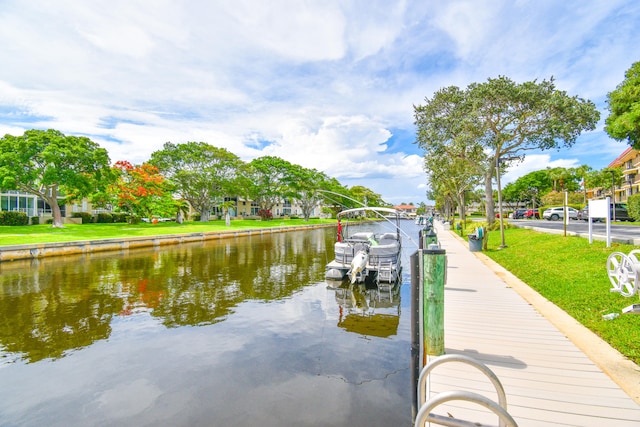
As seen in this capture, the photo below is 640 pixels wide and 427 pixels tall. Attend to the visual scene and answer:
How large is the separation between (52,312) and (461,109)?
26939 mm

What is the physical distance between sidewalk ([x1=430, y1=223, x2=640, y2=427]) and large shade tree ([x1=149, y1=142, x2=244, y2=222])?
149 feet

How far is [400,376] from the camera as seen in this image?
18.9 ft

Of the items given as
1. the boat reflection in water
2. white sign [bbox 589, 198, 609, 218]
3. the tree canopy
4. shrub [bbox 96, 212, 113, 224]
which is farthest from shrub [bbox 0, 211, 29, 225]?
the tree canopy

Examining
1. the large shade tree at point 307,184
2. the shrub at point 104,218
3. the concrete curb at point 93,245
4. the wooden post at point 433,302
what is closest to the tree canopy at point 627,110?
the wooden post at point 433,302

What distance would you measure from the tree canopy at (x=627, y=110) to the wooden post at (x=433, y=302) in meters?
16.6

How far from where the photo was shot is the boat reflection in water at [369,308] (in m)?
8.16

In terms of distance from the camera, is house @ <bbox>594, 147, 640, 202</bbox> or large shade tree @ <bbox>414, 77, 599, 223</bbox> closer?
large shade tree @ <bbox>414, 77, 599, 223</bbox>

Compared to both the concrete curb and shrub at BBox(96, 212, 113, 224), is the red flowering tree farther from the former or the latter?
shrub at BBox(96, 212, 113, 224)

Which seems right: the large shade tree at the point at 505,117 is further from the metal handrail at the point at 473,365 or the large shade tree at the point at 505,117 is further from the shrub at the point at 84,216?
the shrub at the point at 84,216

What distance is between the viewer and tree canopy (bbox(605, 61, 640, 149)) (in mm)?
14859

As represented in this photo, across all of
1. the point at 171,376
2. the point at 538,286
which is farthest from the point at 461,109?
the point at 171,376

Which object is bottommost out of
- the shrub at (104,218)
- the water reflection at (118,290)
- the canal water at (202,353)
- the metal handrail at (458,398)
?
the canal water at (202,353)

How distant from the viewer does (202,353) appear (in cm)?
679

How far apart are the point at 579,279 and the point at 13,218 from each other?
4761cm
